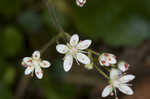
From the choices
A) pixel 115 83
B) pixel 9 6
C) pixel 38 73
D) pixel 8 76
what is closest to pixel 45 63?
pixel 38 73

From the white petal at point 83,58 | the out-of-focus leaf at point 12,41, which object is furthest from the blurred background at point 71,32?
the white petal at point 83,58

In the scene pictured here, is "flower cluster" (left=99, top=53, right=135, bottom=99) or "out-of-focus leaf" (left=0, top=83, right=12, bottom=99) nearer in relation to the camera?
"flower cluster" (left=99, top=53, right=135, bottom=99)

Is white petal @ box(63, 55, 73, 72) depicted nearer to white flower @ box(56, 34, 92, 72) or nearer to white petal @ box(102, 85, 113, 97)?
white flower @ box(56, 34, 92, 72)

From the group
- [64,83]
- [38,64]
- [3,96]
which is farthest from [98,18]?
[3,96]

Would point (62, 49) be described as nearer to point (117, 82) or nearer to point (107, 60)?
point (107, 60)

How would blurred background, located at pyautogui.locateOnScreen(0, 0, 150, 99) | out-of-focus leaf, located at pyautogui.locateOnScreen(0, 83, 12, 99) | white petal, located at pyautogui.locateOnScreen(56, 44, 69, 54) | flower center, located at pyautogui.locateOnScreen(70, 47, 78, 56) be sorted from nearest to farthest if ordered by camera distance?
white petal, located at pyautogui.locateOnScreen(56, 44, 69, 54)
flower center, located at pyautogui.locateOnScreen(70, 47, 78, 56)
out-of-focus leaf, located at pyautogui.locateOnScreen(0, 83, 12, 99)
blurred background, located at pyautogui.locateOnScreen(0, 0, 150, 99)

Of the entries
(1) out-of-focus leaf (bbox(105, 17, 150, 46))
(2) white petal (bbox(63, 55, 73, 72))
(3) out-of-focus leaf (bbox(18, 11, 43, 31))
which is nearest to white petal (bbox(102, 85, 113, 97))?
(2) white petal (bbox(63, 55, 73, 72))

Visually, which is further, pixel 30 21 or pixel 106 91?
pixel 30 21

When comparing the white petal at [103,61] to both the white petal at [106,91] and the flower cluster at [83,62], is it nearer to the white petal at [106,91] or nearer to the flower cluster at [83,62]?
the flower cluster at [83,62]
